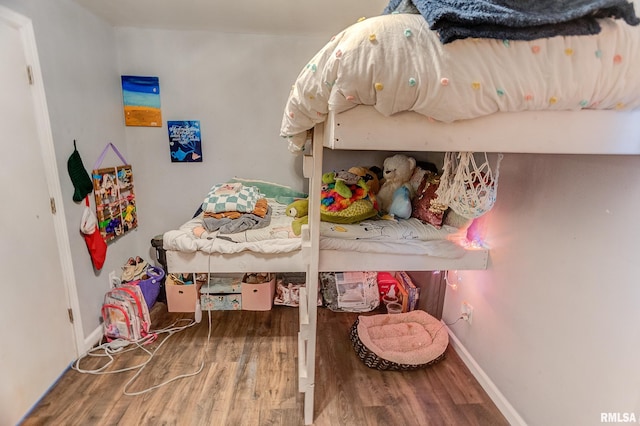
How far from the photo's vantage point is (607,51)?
0.83m

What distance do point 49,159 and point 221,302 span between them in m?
1.49

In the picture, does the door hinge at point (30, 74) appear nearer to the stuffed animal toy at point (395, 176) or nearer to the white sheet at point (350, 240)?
the white sheet at point (350, 240)

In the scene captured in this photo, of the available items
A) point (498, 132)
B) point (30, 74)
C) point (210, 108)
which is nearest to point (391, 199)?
point (498, 132)

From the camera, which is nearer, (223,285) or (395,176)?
(395,176)

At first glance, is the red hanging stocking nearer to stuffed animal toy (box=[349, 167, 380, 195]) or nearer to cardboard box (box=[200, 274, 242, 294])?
cardboard box (box=[200, 274, 242, 294])

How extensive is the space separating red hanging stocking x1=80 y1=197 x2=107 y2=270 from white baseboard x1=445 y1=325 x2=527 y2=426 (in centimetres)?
250

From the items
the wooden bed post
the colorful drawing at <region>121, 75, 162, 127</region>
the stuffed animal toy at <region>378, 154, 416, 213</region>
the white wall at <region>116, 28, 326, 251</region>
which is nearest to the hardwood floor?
the wooden bed post

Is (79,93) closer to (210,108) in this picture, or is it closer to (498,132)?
(210,108)

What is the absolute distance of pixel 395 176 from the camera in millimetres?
2223

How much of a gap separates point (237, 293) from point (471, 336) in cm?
175

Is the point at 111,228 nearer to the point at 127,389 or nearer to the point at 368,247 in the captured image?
the point at 127,389

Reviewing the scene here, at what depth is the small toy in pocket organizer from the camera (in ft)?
7.38

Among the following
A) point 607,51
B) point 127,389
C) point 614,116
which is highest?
point 607,51

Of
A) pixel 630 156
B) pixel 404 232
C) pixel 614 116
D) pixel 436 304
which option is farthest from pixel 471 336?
pixel 614 116
